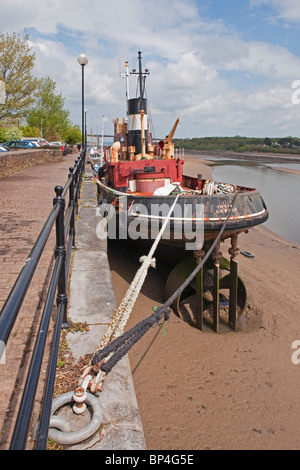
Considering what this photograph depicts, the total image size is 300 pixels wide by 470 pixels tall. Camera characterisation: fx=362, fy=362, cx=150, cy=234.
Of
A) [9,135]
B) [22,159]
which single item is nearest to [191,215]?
[22,159]

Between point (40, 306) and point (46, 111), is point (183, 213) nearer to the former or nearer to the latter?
point (40, 306)

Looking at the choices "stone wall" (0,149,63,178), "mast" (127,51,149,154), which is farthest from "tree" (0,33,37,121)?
"mast" (127,51,149,154)

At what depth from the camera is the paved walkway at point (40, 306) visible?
2223 mm

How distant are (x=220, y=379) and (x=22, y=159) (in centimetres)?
1434

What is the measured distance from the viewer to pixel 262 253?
12.0m

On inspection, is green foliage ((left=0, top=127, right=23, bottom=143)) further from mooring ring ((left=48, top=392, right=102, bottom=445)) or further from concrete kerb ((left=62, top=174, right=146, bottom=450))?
mooring ring ((left=48, top=392, right=102, bottom=445))

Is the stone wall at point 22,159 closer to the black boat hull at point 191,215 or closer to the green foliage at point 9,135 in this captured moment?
the green foliage at point 9,135

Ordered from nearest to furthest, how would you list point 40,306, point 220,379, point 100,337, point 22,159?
point 100,337 → point 40,306 → point 220,379 → point 22,159

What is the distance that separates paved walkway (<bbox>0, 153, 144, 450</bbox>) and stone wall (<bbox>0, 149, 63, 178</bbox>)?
19.3 feet

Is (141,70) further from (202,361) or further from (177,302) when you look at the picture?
(202,361)

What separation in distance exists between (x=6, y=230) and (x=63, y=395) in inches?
171

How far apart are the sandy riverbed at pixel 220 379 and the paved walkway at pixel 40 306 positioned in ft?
4.80

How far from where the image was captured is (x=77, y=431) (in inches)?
82.8
